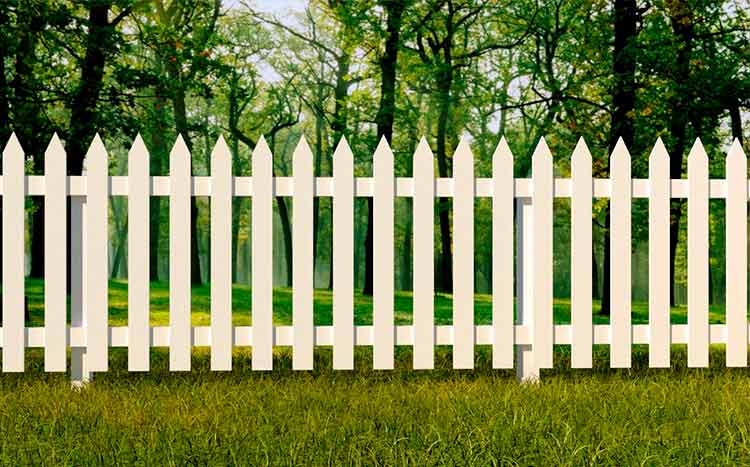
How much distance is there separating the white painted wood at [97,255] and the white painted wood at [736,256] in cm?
448

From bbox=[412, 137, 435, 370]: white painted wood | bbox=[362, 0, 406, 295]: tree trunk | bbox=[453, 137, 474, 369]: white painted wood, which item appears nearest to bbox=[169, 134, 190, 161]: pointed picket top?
bbox=[412, 137, 435, 370]: white painted wood

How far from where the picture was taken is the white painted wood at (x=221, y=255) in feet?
19.4

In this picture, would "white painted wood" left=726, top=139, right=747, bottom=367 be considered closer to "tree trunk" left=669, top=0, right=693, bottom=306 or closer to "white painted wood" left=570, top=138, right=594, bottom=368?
"white painted wood" left=570, top=138, right=594, bottom=368

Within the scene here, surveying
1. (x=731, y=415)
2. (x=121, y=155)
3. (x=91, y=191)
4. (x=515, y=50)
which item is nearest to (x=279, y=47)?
(x=515, y=50)

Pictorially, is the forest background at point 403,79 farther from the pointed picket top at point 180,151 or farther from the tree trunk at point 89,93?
the pointed picket top at point 180,151

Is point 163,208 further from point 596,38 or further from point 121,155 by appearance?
point 596,38

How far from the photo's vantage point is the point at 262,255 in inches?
235

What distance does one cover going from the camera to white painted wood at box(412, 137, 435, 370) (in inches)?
235

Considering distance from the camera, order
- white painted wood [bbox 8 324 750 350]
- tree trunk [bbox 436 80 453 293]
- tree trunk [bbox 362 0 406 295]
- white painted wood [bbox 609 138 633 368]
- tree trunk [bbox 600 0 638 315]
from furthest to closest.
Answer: tree trunk [bbox 436 80 453 293] < tree trunk [bbox 362 0 406 295] < tree trunk [bbox 600 0 638 315] < white painted wood [bbox 609 138 633 368] < white painted wood [bbox 8 324 750 350]

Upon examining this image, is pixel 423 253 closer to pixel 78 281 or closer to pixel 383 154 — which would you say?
pixel 383 154

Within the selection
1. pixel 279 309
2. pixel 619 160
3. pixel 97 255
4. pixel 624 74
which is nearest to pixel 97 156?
pixel 97 255

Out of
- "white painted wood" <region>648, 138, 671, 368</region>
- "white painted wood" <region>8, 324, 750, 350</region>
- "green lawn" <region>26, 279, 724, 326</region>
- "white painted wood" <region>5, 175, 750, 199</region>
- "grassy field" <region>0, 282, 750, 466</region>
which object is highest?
Answer: "white painted wood" <region>5, 175, 750, 199</region>

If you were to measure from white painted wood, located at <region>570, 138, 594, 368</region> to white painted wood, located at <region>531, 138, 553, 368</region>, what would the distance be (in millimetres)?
174

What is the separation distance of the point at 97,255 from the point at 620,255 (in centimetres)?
371
